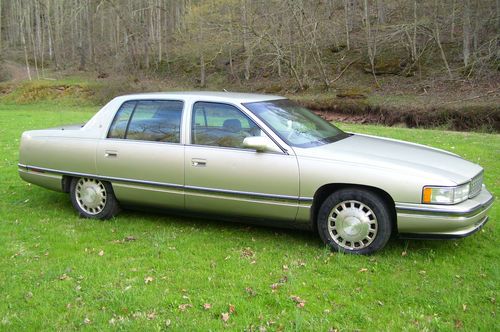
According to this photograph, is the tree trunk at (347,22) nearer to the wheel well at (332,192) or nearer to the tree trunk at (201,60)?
the tree trunk at (201,60)

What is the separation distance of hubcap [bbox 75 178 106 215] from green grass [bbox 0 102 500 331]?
0.62ft

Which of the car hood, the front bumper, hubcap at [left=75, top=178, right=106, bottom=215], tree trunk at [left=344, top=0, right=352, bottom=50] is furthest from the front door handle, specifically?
tree trunk at [left=344, top=0, right=352, bottom=50]

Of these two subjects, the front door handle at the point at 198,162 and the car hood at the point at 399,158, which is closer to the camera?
the car hood at the point at 399,158

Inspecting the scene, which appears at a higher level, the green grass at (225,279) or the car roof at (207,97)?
the car roof at (207,97)

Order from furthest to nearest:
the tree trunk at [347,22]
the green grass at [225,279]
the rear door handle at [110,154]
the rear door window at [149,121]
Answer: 1. the tree trunk at [347,22]
2. the rear door handle at [110,154]
3. the rear door window at [149,121]
4. the green grass at [225,279]

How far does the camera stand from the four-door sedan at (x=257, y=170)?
458 cm

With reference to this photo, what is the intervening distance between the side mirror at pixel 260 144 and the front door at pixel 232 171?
5cm

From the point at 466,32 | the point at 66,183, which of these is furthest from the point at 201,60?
the point at 66,183

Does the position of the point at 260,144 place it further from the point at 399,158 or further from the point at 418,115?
the point at 418,115

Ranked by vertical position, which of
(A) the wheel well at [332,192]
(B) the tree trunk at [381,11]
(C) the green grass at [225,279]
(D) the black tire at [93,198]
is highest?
(B) the tree trunk at [381,11]

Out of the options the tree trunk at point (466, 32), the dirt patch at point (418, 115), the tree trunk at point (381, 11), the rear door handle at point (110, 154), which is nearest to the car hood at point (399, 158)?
the rear door handle at point (110, 154)

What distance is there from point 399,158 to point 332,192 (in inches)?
28.7

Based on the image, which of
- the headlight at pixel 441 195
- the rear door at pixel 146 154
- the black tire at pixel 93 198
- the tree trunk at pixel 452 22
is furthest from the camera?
the tree trunk at pixel 452 22

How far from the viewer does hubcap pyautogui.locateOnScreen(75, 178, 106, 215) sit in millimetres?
6027
